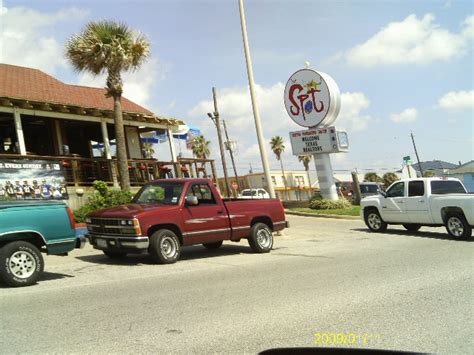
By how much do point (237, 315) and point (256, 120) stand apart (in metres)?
13.2

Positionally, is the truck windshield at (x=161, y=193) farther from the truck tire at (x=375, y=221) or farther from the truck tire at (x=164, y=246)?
the truck tire at (x=375, y=221)

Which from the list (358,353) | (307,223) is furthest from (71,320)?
(307,223)

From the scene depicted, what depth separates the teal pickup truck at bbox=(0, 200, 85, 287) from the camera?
26.1 ft

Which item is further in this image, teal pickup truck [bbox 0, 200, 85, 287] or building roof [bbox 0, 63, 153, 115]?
building roof [bbox 0, 63, 153, 115]

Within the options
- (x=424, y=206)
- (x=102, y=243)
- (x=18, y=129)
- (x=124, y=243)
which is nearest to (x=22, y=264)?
(x=124, y=243)

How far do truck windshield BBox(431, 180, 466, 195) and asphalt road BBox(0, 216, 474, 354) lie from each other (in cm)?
459

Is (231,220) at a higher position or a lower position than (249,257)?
higher

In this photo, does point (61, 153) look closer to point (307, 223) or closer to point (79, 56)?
point (79, 56)

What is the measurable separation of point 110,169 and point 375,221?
11.9 metres

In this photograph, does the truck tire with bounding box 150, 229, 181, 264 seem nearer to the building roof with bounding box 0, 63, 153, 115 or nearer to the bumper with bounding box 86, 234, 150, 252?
the bumper with bounding box 86, 234, 150, 252

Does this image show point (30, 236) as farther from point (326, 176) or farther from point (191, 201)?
point (326, 176)

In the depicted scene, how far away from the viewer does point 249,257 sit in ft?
40.7
